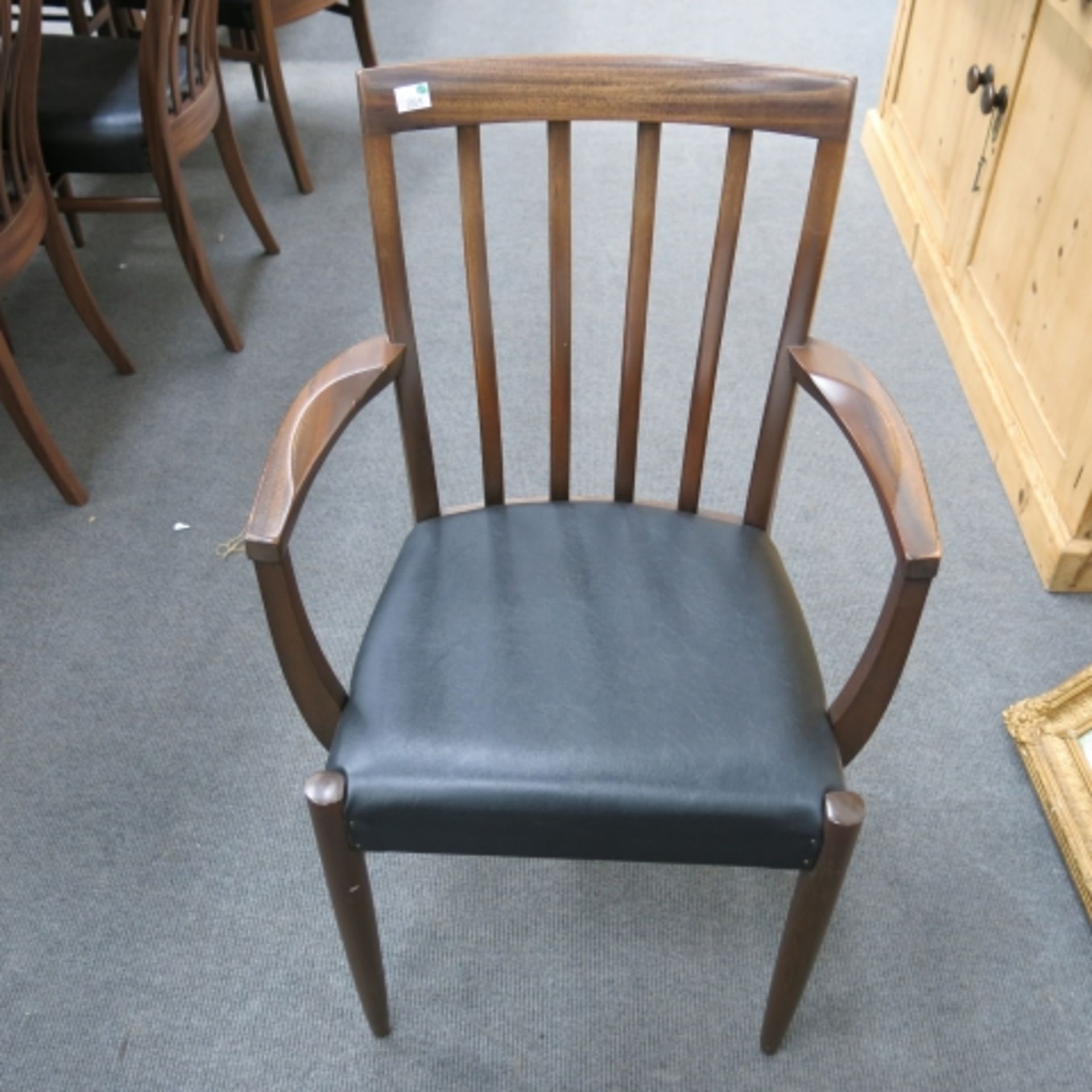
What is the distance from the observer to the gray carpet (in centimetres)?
118

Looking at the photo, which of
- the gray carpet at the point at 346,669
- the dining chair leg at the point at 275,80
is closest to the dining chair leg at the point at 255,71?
the dining chair leg at the point at 275,80

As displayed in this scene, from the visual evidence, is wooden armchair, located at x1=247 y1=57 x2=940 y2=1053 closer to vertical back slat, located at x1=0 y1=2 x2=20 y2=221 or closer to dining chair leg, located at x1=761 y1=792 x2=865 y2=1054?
dining chair leg, located at x1=761 y1=792 x2=865 y2=1054

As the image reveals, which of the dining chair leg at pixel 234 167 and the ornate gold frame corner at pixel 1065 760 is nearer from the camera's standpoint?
the ornate gold frame corner at pixel 1065 760

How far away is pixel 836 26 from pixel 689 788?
10.3ft

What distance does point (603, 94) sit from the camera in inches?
38.1

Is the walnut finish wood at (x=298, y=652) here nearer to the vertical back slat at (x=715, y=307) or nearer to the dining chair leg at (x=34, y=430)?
the vertical back slat at (x=715, y=307)

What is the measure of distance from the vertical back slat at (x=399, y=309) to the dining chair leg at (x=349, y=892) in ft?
1.15

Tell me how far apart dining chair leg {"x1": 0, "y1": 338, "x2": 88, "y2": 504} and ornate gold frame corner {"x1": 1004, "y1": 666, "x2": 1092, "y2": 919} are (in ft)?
5.07

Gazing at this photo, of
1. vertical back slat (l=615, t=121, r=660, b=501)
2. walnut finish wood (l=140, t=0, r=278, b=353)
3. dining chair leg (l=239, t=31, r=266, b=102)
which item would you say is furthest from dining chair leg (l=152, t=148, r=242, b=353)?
vertical back slat (l=615, t=121, r=660, b=501)

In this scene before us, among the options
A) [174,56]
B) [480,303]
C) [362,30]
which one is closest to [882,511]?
[480,303]

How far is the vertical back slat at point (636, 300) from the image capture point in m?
0.99

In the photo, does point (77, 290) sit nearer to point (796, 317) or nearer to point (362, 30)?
point (362, 30)

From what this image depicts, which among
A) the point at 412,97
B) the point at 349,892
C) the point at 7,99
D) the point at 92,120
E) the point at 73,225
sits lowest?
the point at 73,225

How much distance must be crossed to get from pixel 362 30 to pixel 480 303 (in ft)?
6.92
